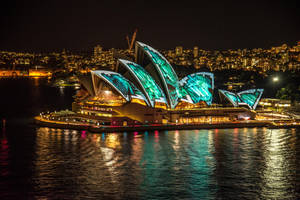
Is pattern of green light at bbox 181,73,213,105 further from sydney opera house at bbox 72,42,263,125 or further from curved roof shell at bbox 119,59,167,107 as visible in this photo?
curved roof shell at bbox 119,59,167,107

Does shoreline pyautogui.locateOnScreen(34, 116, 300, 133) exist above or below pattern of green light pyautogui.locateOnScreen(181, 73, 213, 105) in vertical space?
below

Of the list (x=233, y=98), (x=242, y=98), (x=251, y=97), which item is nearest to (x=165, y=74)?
(x=233, y=98)

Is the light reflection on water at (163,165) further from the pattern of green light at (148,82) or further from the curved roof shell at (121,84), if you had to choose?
the pattern of green light at (148,82)

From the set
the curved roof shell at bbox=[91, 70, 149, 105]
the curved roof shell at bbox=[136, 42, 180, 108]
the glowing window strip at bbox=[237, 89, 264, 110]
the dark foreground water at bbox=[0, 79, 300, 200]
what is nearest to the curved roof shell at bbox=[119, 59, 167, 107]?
the curved roof shell at bbox=[91, 70, 149, 105]

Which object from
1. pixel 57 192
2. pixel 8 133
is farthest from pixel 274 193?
pixel 8 133

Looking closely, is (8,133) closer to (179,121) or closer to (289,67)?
(179,121)

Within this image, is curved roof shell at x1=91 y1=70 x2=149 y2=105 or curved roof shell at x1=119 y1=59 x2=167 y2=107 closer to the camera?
curved roof shell at x1=91 y1=70 x2=149 y2=105

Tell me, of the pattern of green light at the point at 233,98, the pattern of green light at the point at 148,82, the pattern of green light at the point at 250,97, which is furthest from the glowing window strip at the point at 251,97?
the pattern of green light at the point at 148,82
